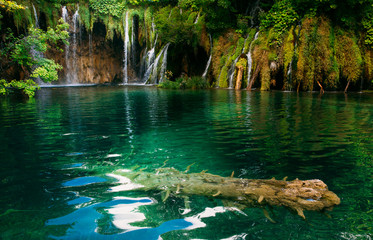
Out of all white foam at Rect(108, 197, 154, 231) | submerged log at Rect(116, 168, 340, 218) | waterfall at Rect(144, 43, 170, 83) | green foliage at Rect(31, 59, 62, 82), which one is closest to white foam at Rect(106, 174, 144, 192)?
submerged log at Rect(116, 168, 340, 218)

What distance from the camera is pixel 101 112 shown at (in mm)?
9453

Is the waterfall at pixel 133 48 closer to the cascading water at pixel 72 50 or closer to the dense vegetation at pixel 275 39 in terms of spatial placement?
the dense vegetation at pixel 275 39

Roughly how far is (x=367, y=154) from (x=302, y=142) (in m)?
1.11

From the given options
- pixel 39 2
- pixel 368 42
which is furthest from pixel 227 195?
pixel 39 2

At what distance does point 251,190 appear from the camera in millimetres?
2836

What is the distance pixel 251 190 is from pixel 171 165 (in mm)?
1629

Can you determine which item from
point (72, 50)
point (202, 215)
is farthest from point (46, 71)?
point (72, 50)

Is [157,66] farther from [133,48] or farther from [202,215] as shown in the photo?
[202,215]

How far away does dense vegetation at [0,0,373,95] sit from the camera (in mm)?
16297

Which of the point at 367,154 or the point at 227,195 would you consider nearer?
the point at 227,195

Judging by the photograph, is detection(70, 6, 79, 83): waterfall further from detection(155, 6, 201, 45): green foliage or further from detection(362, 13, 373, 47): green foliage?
detection(362, 13, 373, 47): green foliage

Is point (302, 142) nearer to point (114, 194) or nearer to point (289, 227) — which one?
point (289, 227)

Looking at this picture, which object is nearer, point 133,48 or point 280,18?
point 280,18

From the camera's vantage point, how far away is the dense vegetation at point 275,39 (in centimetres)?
1630
